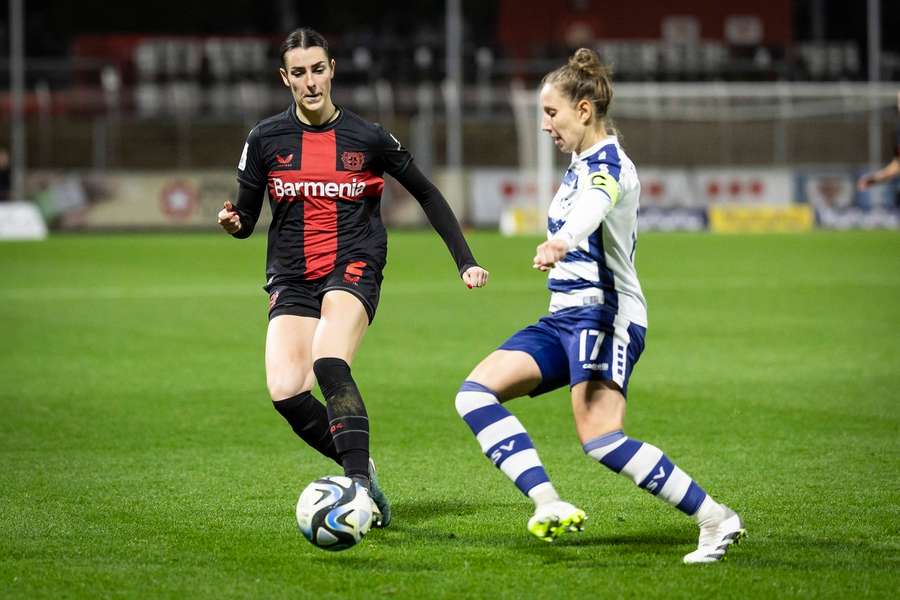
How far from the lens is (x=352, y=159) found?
636 centimetres

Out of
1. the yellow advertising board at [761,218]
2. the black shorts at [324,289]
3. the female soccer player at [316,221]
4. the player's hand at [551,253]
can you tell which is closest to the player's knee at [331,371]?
the female soccer player at [316,221]

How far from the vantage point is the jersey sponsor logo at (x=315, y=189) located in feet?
20.8

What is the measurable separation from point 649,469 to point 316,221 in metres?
1.98

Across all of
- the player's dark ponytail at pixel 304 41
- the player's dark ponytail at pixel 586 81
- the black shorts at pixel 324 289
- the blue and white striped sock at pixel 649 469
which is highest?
the player's dark ponytail at pixel 304 41

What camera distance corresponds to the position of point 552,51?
47.3 meters

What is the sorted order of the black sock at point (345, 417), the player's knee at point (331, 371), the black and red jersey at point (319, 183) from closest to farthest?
the black sock at point (345, 417), the player's knee at point (331, 371), the black and red jersey at point (319, 183)

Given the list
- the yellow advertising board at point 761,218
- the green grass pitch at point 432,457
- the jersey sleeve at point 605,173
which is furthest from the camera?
the yellow advertising board at point 761,218

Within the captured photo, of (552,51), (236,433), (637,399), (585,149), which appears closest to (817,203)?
(552,51)

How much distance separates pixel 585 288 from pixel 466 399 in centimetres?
64

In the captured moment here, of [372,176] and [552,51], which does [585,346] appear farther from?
[552,51]

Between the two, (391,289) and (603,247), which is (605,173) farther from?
Result: (391,289)

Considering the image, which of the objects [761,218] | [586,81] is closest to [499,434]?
[586,81]

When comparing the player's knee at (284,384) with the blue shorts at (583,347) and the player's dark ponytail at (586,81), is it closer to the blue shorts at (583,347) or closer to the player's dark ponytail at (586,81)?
the blue shorts at (583,347)

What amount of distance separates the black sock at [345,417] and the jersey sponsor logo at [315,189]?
0.84 meters
